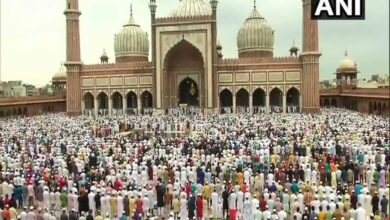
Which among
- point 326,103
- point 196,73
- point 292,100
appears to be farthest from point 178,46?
point 326,103

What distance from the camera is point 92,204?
9031 mm

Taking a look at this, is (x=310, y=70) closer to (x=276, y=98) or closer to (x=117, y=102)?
(x=276, y=98)

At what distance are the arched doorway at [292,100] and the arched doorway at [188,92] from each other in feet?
21.5

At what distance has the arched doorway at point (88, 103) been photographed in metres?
34.4

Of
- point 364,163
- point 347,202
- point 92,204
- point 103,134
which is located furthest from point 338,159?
point 103,134

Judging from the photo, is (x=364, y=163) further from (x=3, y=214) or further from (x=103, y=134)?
(x=103, y=134)

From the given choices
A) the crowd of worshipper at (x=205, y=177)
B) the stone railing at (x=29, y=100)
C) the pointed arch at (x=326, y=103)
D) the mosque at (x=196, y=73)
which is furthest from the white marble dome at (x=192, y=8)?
the crowd of worshipper at (x=205, y=177)

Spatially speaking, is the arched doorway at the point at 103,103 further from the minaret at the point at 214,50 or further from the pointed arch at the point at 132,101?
the minaret at the point at 214,50

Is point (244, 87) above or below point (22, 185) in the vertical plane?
above

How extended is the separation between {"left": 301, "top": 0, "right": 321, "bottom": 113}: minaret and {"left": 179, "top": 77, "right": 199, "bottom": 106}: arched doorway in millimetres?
7821

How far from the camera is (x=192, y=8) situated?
118 feet

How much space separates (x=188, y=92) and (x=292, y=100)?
24.7 feet

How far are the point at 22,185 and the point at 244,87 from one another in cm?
2284

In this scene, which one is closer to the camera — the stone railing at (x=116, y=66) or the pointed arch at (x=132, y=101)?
the stone railing at (x=116, y=66)
